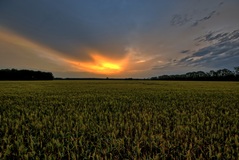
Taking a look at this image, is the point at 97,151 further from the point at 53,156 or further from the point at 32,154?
the point at 32,154

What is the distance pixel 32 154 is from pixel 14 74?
455ft

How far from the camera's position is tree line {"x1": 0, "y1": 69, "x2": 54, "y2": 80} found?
383 feet

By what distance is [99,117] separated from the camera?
6.64m

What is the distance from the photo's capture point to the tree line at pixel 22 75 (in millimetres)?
116875

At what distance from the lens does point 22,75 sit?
125 meters

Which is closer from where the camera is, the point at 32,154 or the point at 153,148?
the point at 32,154

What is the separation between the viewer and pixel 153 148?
3771 millimetres

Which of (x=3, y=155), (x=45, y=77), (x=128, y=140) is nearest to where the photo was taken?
(x=3, y=155)

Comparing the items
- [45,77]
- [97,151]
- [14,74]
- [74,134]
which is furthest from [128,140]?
[45,77]

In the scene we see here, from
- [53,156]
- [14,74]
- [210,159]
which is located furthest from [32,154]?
[14,74]

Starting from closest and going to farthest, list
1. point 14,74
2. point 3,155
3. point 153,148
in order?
point 3,155, point 153,148, point 14,74

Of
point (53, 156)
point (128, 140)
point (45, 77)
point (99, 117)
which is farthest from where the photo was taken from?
point (45, 77)

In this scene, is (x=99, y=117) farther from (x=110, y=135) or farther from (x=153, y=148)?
(x=153, y=148)

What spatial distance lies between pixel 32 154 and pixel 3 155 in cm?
70
